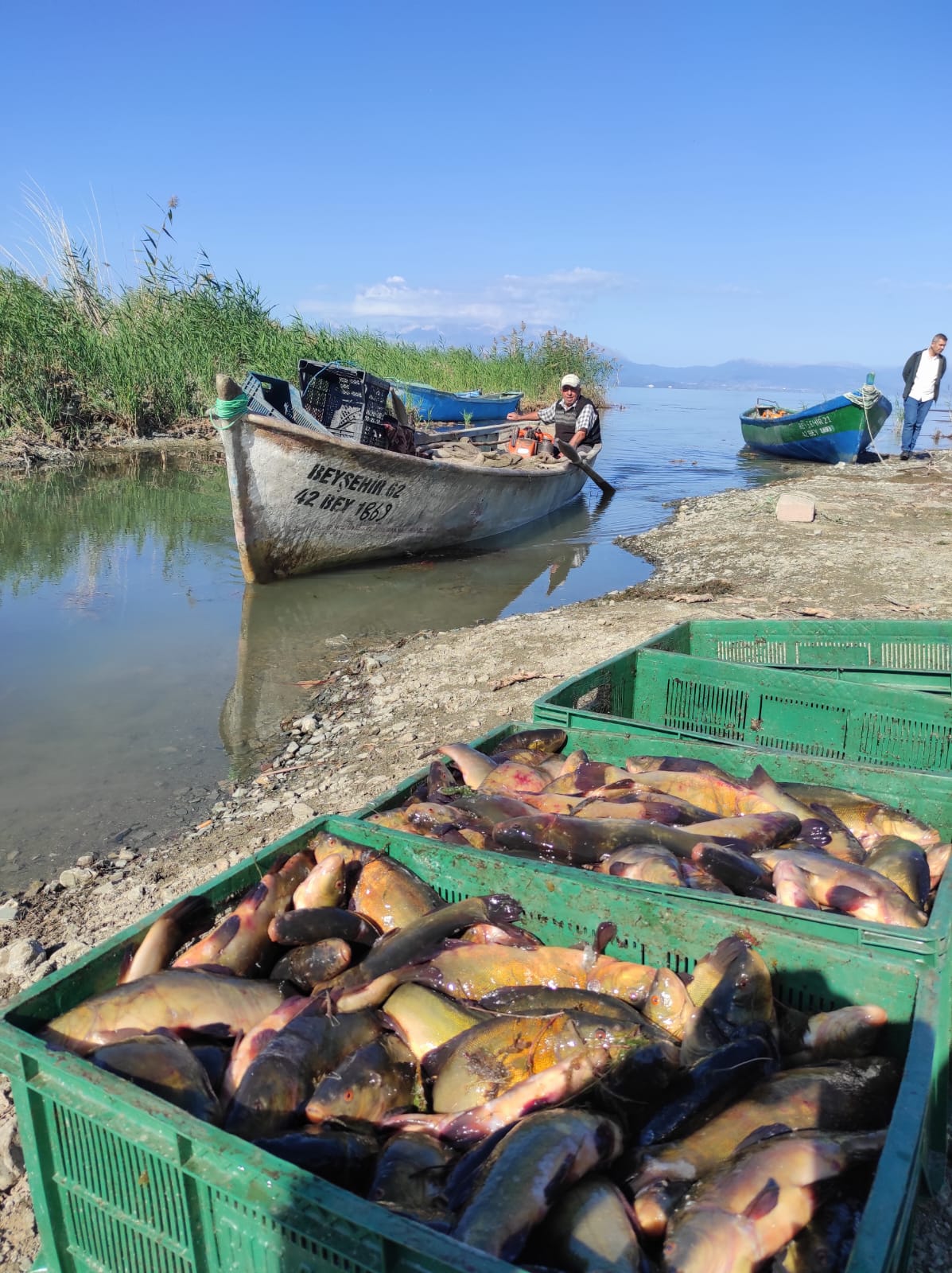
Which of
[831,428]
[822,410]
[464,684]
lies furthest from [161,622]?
[831,428]

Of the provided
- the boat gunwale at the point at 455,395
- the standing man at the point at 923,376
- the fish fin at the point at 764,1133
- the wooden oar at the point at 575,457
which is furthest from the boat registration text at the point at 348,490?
the standing man at the point at 923,376

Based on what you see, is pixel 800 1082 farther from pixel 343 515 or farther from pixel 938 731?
pixel 343 515

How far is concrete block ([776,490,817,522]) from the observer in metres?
13.7

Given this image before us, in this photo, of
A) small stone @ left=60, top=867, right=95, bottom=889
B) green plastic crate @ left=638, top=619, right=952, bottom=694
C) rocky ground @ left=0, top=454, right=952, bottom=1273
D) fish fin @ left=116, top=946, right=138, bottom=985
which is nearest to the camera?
fish fin @ left=116, top=946, right=138, bottom=985

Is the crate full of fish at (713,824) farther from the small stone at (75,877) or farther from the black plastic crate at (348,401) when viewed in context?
the black plastic crate at (348,401)

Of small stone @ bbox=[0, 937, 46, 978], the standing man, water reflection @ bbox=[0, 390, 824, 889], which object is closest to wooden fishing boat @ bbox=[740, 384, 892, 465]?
the standing man

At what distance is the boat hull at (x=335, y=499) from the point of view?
32.9ft

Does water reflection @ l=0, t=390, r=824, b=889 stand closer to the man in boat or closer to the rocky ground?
the rocky ground

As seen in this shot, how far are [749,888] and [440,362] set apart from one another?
27316 millimetres

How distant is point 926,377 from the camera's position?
62.0 feet

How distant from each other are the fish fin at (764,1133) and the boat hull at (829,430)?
22814 mm

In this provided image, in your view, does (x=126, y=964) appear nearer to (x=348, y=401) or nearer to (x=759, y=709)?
(x=759, y=709)

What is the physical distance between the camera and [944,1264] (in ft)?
7.44

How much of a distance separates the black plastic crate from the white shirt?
12.7 m
